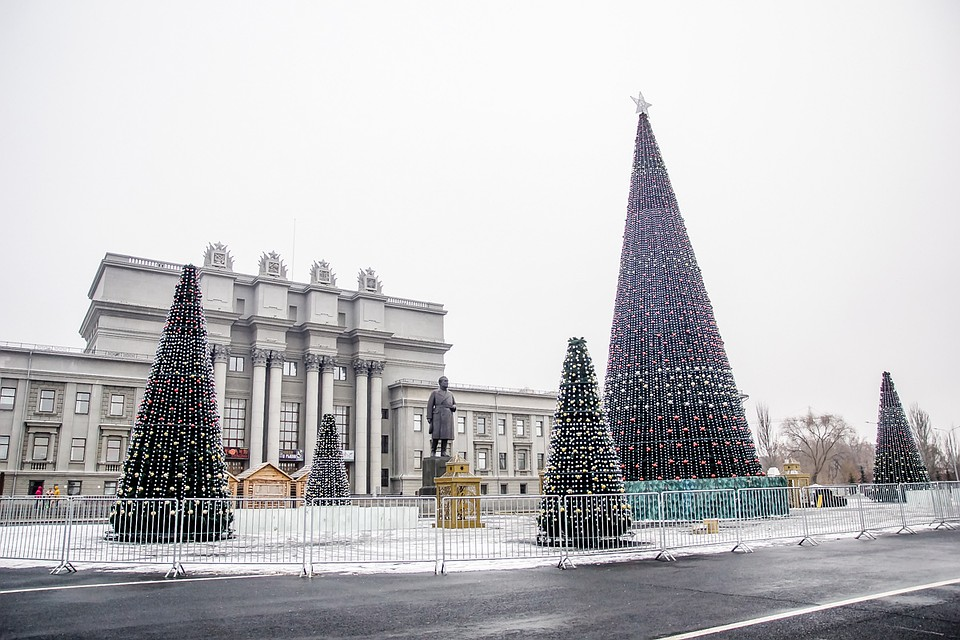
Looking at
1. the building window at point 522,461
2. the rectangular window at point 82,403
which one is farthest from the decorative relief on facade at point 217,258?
the building window at point 522,461

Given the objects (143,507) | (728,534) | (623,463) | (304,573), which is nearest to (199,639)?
(304,573)

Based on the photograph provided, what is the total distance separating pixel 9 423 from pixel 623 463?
43051 mm

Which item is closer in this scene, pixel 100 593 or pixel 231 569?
pixel 100 593

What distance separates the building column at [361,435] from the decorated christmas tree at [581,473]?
44030 millimetres

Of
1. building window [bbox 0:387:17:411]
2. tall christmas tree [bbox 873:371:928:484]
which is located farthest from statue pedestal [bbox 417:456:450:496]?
building window [bbox 0:387:17:411]

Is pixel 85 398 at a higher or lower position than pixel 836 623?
higher

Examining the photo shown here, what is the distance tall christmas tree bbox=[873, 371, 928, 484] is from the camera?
33.7 metres

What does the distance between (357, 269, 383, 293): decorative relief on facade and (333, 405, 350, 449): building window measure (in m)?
12.1

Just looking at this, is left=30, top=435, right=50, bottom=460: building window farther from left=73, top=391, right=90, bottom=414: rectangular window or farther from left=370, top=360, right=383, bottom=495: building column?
left=370, top=360, right=383, bottom=495: building column

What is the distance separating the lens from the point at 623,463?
2236 cm

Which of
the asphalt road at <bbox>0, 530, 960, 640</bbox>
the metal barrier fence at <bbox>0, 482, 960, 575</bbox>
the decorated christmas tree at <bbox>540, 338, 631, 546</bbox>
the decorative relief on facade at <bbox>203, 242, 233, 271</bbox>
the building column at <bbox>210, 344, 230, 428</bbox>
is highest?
the decorative relief on facade at <bbox>203, 242, 233, 271</bbox>

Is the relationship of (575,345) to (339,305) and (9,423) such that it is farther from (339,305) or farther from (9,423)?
(339,305)

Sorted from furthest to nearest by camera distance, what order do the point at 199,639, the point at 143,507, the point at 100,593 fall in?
the point at 143,507
the point at 100,593
the point at 199,639

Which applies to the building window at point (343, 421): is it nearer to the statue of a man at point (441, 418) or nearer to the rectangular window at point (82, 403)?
the rectangular window at point (82, 403)
